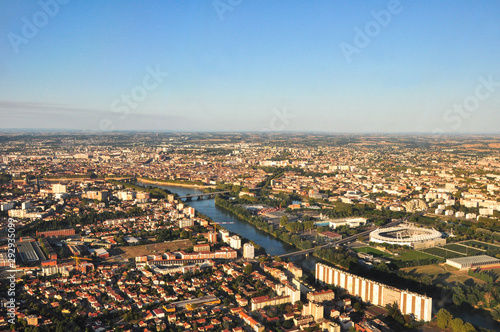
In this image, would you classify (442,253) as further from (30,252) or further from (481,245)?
(30,252)

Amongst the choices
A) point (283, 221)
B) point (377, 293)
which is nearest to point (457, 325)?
point (377, 293)

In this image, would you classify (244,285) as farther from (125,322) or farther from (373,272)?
(373,272)

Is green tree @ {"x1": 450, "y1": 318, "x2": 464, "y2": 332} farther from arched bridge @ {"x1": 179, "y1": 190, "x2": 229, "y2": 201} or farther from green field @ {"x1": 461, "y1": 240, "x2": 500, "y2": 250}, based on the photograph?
arched bridge @ {"x1": 179, "y1": 190, "x2": 229, "y2": 201}

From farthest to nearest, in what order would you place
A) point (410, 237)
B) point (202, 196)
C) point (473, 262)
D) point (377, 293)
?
point (202, 196), point (410, 237), point (473, 262), point (377, 293)

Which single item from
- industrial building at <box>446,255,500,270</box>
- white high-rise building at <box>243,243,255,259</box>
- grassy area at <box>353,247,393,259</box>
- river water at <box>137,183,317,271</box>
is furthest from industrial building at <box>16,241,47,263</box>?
industrial building at <box>446,255,500,270</box>

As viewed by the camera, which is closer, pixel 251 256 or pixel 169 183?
pixel 251 256

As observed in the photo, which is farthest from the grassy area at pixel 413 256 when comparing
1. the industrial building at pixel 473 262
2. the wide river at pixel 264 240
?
the wide river at pixel 264 240

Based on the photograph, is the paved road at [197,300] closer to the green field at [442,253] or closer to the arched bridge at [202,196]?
the green field at [442,253]

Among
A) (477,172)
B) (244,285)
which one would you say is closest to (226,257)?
(244,285)
